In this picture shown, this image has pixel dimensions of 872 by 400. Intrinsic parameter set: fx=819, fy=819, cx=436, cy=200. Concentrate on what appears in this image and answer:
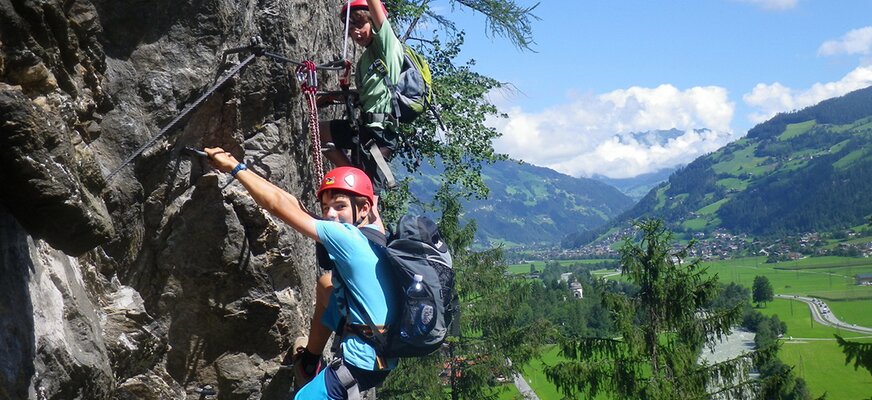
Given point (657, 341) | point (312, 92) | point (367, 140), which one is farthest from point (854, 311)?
point (312, 92)

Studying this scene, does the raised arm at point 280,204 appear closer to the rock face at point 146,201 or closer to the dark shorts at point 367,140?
the rock face at point 146,201

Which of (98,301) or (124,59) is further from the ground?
(124,59)

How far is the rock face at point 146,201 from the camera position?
386 centimetres

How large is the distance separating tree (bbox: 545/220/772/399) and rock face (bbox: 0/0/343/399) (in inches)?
591

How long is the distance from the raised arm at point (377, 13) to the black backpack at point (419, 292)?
2.26 meters

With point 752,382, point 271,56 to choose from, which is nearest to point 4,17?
point 271,56

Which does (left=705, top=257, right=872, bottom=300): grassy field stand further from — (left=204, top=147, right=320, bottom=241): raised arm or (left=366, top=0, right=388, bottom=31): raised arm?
(left=204, top=147, right=320, bottom=241): raised arm

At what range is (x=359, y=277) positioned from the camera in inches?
198

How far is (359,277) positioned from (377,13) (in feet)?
8.69

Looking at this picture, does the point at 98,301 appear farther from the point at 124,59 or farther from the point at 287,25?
the point at 287,25

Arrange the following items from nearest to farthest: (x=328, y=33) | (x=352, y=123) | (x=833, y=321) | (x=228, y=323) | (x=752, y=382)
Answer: (x=228, y=323), (x=352, y=123), (x=328, y=33), (x=752, y=382), (x=833, y=321)

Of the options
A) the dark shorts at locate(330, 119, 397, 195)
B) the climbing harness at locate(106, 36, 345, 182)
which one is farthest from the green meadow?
the climbing harness at locate(106, 36, 345, 182)

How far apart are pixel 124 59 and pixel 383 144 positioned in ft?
8.27

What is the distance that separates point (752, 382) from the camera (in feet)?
68.2
